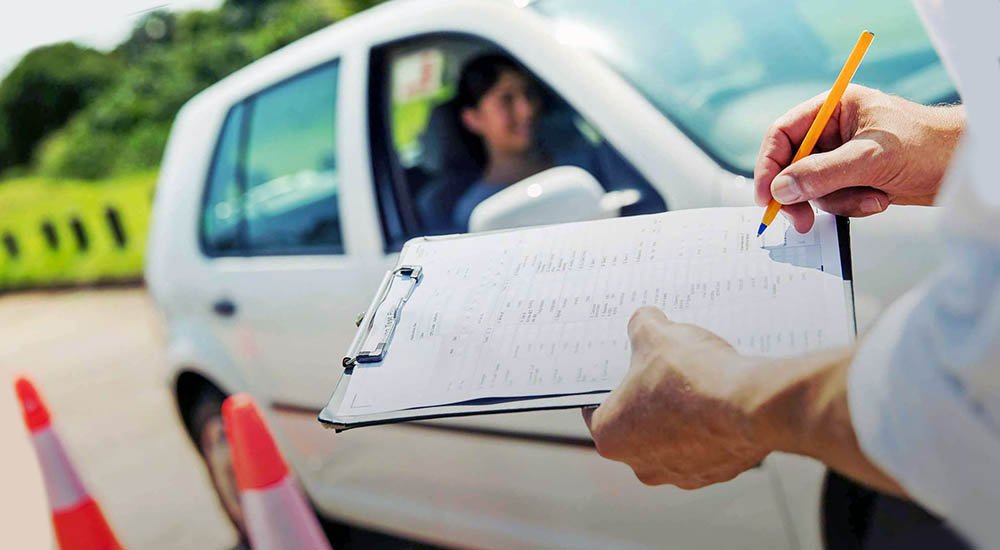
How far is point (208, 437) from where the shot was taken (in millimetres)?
3271

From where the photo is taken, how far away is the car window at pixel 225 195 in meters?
3.09

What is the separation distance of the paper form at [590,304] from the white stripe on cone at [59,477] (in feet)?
6.88

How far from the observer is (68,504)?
2.98 m

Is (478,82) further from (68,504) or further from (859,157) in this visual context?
(68,504)

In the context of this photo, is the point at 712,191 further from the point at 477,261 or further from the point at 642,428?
the point at 642,428

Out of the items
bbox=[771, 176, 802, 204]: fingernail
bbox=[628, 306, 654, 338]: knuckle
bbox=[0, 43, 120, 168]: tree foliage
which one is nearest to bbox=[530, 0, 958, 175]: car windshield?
bbox=[771, 176, 802, 204]: fingernail

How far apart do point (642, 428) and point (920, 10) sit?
1.50 ft

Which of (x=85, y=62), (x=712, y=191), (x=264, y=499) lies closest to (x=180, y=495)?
(x=264, y=499)

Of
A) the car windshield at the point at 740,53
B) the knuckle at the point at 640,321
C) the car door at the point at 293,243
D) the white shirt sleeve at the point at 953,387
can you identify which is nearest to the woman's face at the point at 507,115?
the car windshield at the point at 740,53

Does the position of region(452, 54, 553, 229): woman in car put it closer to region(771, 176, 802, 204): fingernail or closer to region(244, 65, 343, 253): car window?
region(244, 65, 343, 253): car window

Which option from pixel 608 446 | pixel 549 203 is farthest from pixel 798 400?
pixel 549 203

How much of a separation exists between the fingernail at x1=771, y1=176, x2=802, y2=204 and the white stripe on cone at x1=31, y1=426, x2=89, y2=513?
2.45 metres

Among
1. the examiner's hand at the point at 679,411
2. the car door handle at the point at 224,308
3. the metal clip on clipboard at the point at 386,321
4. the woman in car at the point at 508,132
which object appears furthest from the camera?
the car door handle at the point at 224,308

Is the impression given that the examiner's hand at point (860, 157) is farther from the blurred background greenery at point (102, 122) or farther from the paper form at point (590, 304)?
the blurred background greenery at point (102, 122)
